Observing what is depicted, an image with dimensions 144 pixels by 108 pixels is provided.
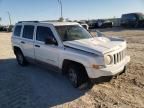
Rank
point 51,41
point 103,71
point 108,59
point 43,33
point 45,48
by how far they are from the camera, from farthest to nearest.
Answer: point 43,33
point 45,48
point 51,41
point 108,59
point 103,71

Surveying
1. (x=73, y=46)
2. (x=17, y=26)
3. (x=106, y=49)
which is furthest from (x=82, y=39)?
(x=17, y=26)

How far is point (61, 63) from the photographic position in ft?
24.0

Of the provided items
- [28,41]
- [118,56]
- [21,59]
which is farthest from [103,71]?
[21,59]

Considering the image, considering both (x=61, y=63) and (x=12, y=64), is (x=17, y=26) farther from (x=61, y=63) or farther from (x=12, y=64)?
(x=61, y=63)

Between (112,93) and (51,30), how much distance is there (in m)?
2.77

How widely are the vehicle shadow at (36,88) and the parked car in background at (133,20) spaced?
80.3 feet

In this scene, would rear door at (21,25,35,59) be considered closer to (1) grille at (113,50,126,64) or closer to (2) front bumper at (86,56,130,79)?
(2) front bumper at (86,56,130,79)

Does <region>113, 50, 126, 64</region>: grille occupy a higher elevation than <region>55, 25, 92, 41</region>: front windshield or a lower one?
lower

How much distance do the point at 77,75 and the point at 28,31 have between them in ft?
11.1

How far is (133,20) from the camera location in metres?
32.5

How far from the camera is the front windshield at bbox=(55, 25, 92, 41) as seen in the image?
25.2 ft

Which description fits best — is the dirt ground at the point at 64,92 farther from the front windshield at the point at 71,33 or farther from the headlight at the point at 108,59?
the front windshield at the point at 71,33

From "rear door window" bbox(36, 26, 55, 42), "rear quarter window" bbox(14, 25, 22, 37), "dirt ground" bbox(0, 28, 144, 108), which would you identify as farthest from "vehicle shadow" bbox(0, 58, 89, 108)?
"rear quarter window" bbox(14, 25, 22, 37)

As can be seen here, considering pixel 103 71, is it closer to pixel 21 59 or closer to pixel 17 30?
pixel 21 59
